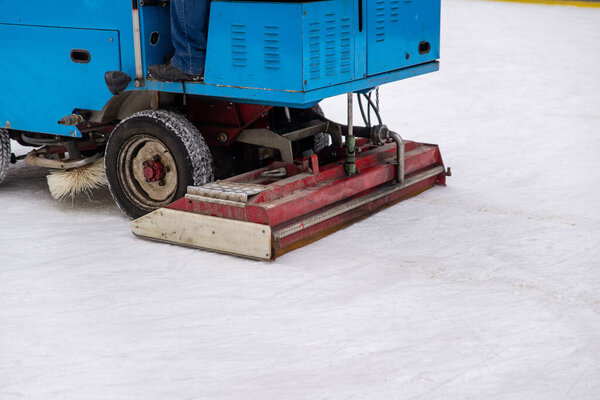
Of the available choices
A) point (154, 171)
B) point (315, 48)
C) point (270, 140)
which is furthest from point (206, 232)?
point (315, 48)

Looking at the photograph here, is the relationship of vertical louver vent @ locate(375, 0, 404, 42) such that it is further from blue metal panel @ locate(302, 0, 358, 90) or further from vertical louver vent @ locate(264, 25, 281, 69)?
vertical louver vent @ locate(264, 25, 281, 69)

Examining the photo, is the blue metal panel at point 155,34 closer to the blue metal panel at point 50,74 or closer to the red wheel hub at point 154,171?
the blue metal panel at point 50,74

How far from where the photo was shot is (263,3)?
4.02 m

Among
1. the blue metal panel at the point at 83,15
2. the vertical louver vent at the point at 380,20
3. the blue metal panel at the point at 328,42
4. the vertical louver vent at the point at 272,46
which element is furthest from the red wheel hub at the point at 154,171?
the vertical louver vent at the point at 380,20

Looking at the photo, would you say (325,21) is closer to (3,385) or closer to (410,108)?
(3,385)

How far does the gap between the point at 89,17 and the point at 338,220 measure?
5.55 ft

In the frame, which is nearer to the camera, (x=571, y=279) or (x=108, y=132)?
(x=571, y=279)

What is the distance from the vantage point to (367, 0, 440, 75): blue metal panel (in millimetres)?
4449

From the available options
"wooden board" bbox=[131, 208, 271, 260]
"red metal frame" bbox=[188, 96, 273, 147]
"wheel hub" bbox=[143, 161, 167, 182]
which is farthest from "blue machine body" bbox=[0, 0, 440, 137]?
"wooden board" bbox=[131, 208, 271, 260]

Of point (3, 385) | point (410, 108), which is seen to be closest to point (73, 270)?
point (3, 385)

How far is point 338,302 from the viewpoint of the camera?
353 cm

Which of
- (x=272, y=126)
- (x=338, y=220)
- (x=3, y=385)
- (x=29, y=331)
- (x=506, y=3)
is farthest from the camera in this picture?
(x=506, y=3)

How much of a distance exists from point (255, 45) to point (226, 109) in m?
0.58

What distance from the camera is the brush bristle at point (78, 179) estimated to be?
195 inches
